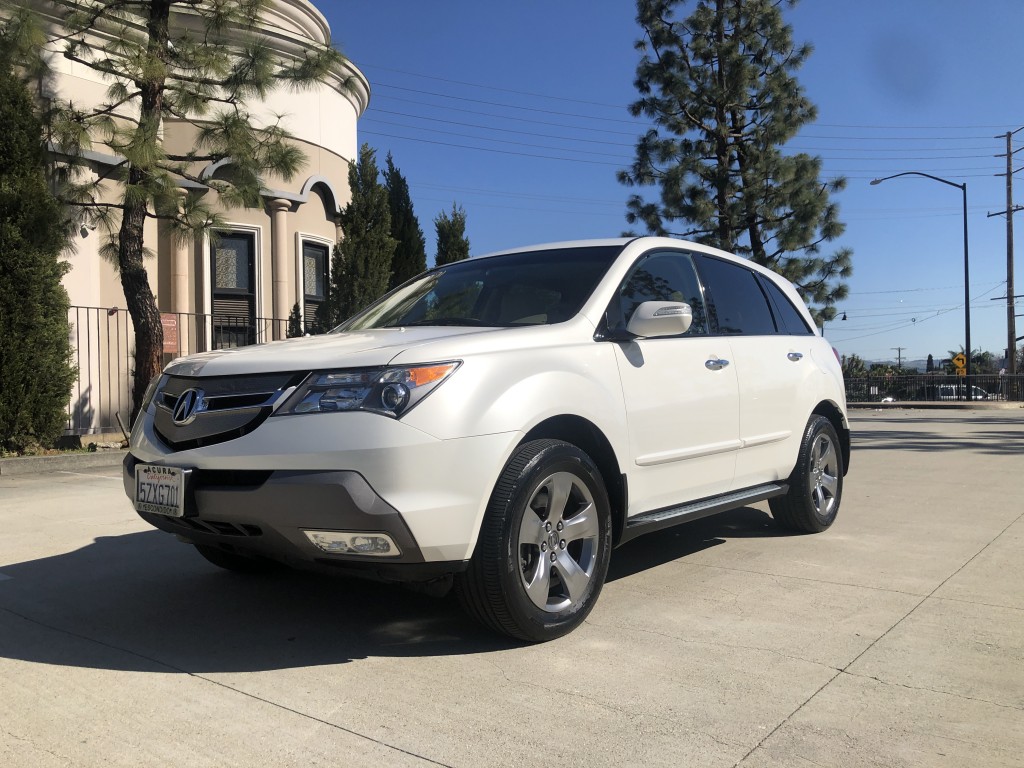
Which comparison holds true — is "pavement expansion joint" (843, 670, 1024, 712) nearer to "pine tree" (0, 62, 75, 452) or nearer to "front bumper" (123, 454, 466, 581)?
"front bumper" (123, 454, 466, 581)

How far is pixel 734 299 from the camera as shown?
5.13m

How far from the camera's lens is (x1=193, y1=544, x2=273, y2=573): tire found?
4484 millimetres

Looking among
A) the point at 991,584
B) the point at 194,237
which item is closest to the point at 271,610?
the point at 991,584

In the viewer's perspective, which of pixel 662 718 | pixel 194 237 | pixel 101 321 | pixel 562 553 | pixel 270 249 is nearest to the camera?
pixel 662 718

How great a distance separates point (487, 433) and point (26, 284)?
371 inches

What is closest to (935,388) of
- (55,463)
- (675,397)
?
(55,463)

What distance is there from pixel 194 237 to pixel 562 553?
9.84m

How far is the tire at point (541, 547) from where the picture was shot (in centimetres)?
327

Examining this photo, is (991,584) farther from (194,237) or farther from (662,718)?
(194,237)

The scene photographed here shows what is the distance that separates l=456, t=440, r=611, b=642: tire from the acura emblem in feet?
4.03

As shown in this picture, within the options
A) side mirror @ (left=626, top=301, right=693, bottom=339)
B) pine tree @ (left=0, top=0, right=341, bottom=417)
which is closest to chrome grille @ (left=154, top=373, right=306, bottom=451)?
side mirror @ (left=626, top=301, right=693, bottom=339)

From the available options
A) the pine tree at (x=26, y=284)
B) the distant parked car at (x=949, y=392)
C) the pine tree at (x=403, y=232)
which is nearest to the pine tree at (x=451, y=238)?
the pine tree at (x=403, y=232)

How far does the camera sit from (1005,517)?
624 cm

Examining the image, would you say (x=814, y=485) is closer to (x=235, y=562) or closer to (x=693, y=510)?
(x=693, y=510)
